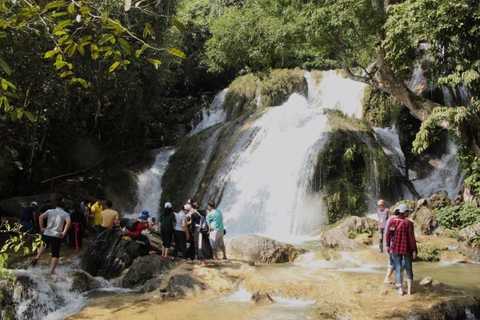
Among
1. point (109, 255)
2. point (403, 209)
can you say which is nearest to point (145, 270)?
point (109, 255)

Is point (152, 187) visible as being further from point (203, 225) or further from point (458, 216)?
point (458, 216)

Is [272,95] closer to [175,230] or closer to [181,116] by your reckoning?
[181,116]

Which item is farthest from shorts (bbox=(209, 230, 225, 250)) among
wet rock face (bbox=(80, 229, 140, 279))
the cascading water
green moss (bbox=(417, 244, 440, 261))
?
green moss (bbox=(417, 244, 440, 261))

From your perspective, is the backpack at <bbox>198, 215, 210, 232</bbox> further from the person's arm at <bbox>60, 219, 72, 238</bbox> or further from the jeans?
the jeans

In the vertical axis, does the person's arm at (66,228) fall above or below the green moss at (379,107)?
below

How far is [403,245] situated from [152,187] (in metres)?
14.7

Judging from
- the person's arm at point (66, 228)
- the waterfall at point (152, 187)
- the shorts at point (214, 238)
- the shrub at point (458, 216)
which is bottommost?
the shorts at point (214, 238)

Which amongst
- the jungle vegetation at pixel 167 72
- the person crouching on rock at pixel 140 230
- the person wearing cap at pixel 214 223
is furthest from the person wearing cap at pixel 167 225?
the jungle vegetation at pixel 167 72

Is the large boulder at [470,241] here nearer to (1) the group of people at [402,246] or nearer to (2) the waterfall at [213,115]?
(1) the group of people at [402,246]

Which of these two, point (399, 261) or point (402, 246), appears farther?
point (399, 261)

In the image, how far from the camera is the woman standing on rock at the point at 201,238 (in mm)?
9352

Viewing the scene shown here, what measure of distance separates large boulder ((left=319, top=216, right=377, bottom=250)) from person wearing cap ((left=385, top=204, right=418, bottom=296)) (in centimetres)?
448

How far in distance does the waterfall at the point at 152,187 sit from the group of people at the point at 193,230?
886 cm

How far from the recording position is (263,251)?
10.5 metres
